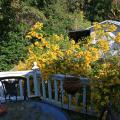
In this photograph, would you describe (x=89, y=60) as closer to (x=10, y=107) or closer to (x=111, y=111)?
(x=111, y=111)

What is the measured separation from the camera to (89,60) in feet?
19.9

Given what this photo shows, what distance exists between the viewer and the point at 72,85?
5.54 m

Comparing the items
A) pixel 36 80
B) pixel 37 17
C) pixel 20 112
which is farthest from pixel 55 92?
pixel 37 17

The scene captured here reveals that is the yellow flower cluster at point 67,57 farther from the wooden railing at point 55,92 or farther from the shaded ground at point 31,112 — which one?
the shaded ground at point 31,112

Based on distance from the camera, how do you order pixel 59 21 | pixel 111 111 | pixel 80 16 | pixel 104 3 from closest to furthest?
pixel 111 111 < pixel 59 21 < pixel 80 16 < pixel 104 3

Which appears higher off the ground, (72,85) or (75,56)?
(75,56)

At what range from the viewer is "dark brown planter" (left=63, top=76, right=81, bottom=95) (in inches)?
218

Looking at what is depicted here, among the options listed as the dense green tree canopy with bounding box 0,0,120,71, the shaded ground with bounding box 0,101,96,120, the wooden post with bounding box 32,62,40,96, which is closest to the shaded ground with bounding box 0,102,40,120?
the shaded ground with bounding box 0,101,96,120

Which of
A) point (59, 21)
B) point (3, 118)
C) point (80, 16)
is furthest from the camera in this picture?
point (80, 16)

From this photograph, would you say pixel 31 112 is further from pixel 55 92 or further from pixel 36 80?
pixel 36 80

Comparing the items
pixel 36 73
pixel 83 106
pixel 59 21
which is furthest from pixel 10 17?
pixel 83 106

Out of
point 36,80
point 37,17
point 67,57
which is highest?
point 37,17

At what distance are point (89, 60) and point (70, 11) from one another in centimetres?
1973

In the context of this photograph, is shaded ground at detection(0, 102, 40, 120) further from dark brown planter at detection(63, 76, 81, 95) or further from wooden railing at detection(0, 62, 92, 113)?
wooden railing at detection(0, 62, 92, 113)
